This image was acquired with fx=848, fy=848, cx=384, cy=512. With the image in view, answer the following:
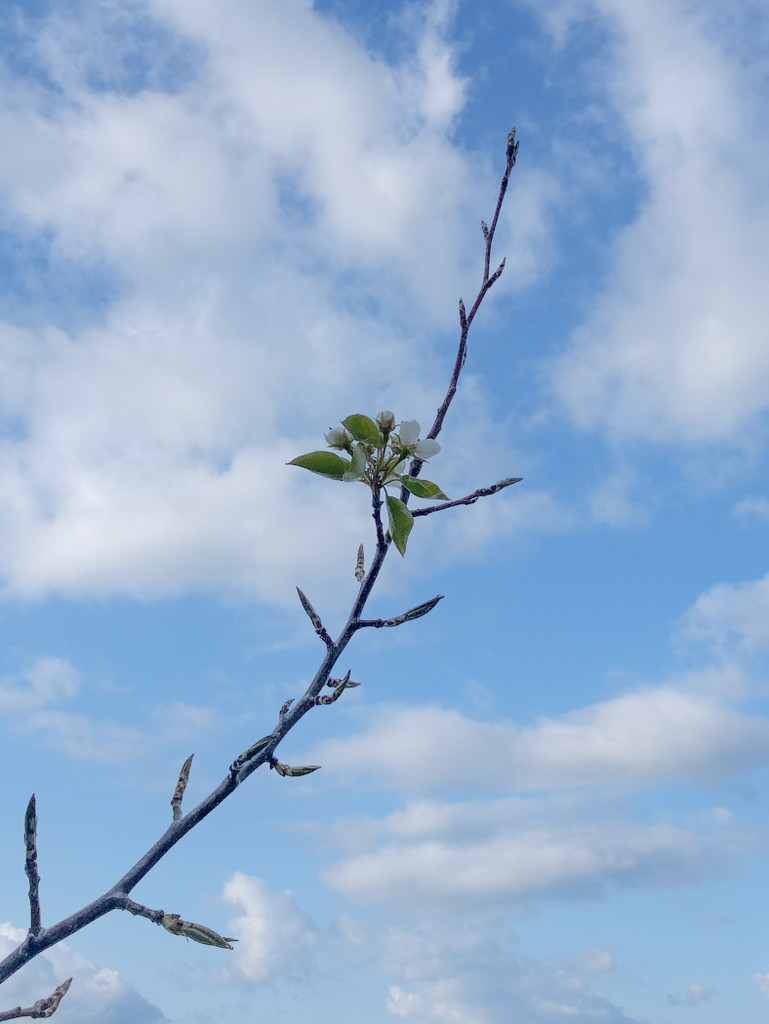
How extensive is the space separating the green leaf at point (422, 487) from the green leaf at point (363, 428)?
243 mm

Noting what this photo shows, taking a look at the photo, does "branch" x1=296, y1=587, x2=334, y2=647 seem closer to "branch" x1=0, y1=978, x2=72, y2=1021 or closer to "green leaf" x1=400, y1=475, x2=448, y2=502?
"green leaf" x1=400, y1=475, x2=448, y2=502

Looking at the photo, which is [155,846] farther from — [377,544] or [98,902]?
[377,544]

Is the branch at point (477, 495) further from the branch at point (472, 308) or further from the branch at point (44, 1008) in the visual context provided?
the branch at point (44, 1008)

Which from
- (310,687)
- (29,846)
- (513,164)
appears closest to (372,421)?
(310,687)

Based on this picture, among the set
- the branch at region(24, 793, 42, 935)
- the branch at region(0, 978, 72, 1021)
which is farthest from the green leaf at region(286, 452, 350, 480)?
the branch at region(0, 978, 72, 1021)

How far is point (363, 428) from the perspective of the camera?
13.2 ft

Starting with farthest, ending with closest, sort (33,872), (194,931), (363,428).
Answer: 1. (363,428)
2. (33,872)
3. (194,931)

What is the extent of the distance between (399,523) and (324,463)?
0.47 metres

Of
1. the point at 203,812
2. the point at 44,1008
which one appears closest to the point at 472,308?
the point at 203,812

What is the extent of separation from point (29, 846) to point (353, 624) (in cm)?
181

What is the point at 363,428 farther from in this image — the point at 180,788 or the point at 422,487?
the point at 180,788

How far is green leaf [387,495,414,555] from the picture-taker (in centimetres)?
390

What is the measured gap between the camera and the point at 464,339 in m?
4.12

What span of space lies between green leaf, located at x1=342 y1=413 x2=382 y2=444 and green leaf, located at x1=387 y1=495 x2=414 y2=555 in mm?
329
